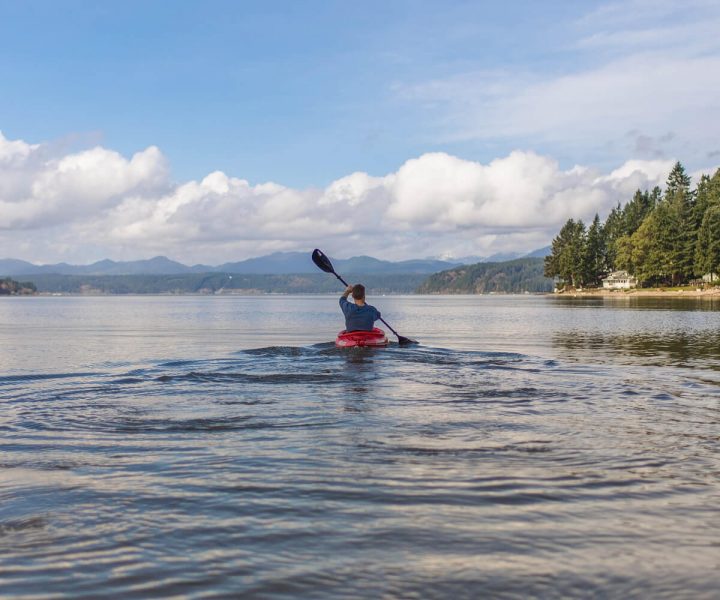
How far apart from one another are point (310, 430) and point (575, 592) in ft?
22.8

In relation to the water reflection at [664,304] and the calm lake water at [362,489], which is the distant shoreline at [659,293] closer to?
the water reflection at [664,304]

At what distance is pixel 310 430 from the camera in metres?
11.7

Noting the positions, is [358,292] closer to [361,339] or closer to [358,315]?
[358,315]

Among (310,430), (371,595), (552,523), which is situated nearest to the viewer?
(371,595)

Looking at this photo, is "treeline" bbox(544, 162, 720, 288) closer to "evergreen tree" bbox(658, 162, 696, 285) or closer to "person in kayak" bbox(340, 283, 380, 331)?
"evergreen tree" bbox(658, 162, 696, 285)

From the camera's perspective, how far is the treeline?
126m

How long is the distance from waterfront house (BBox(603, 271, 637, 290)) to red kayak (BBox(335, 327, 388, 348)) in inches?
Answer: 6190

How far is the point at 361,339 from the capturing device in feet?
85.1

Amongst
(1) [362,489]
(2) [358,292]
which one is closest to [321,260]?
(2) [358,292]

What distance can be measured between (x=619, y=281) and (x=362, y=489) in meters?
182

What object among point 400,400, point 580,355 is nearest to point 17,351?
point 400,400

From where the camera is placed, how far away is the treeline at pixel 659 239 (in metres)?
126

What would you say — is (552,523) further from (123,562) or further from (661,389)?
(661,389)

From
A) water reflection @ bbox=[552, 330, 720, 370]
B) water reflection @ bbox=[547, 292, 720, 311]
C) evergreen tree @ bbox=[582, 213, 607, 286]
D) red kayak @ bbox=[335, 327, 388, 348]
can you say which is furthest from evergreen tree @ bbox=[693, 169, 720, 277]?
red kayak @ bbox=[335, 327, 388, 348]
